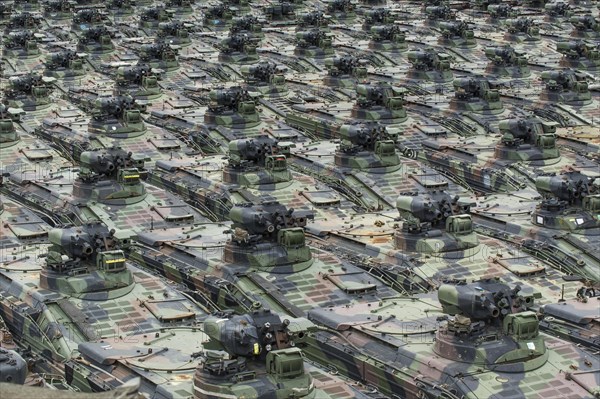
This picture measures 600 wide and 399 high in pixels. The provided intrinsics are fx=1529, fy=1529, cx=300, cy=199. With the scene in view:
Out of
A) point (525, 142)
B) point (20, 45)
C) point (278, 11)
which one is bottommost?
point (278, 11)

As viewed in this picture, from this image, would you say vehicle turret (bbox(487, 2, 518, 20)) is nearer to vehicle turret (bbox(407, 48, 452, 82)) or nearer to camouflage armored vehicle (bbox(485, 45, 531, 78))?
camouflage armored vehicle (bbox(485, 45, 531, 78))

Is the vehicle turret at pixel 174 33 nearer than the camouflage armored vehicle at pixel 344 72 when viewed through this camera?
No

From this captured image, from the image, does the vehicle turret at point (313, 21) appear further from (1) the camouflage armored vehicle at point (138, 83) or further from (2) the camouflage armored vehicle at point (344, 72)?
(1) the camouflage armored vehicle at point (138, 83)

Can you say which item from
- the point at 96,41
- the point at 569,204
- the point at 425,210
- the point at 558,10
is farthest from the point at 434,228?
the point at 558,10

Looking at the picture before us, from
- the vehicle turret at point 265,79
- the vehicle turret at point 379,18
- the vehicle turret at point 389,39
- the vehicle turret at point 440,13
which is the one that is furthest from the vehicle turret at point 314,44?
the vehicle turret at point 440,13

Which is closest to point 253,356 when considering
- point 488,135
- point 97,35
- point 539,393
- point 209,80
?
point 539,393

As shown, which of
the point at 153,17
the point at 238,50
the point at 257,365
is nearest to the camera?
the point at 257,365

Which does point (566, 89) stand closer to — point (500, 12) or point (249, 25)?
point (249, 25)

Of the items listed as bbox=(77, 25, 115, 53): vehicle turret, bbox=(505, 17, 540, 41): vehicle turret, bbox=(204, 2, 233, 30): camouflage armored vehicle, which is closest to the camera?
bbox=(77, 25, 115, 53): vehicle turret

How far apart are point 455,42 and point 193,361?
244 ft

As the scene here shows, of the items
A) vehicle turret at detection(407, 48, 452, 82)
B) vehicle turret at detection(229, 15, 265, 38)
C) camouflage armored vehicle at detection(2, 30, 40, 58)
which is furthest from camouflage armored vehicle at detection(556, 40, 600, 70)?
camouflage armored vehicle at detection(2, 30, 40, 58)

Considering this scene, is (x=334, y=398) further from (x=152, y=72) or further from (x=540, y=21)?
(x=540, y=21)

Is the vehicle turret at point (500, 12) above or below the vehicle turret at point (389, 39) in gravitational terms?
below

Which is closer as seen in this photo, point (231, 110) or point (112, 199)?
point (112, 199)
